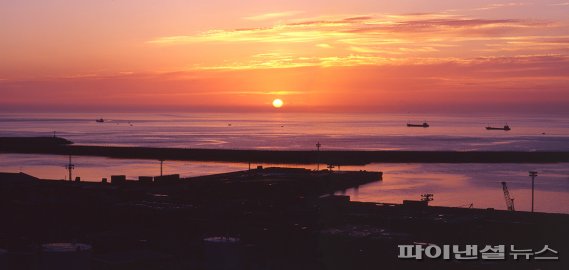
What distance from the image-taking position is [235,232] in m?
14.5

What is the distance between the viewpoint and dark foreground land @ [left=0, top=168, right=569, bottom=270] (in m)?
10.8

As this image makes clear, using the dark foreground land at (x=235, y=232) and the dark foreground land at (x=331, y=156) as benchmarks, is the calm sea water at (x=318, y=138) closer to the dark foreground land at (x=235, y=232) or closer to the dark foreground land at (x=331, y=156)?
the dark foreground land at (x=331, y=156)

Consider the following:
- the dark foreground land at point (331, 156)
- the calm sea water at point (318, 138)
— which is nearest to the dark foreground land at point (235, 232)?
the dark foreground land at point (331, 156)

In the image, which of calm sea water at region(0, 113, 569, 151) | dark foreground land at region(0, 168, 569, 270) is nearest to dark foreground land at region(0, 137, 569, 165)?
calm sea water at region(0, 113, 569, 151)

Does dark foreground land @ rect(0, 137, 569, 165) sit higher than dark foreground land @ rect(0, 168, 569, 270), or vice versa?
dark foreground land @ rect(0, 137, 569, 165)

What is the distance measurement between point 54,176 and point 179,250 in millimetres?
33619

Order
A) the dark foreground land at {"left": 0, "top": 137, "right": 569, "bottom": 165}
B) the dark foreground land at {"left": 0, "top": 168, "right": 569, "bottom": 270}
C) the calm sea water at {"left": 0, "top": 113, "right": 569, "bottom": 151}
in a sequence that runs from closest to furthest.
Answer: the dark foreground land at {"left": 0, "top": 168, "right": 569, "bottom": 270} → the dark foreground land at {"left": 0, "top": 137, "right": 569, "bottom": 165} → the calm sea water at {"left": 0, "top": 113, "right": 569, "bottom": 151}

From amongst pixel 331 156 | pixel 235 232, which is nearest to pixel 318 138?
pixel 331 156

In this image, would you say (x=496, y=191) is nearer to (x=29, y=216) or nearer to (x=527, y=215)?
(x=527, y=215)

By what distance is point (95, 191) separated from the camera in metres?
23.3

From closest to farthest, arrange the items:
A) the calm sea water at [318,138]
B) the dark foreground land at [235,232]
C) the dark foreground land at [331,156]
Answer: the dark foreground land at [235,232] → the dark foreground land at [331,156] → the calm sea water at [318,138]

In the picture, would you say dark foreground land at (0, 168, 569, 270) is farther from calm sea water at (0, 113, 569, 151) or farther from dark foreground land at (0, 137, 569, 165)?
calm sea water at (0, 113, 569, 151)

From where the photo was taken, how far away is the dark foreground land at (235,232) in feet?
35.5

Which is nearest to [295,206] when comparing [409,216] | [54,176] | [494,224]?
[409,216]
